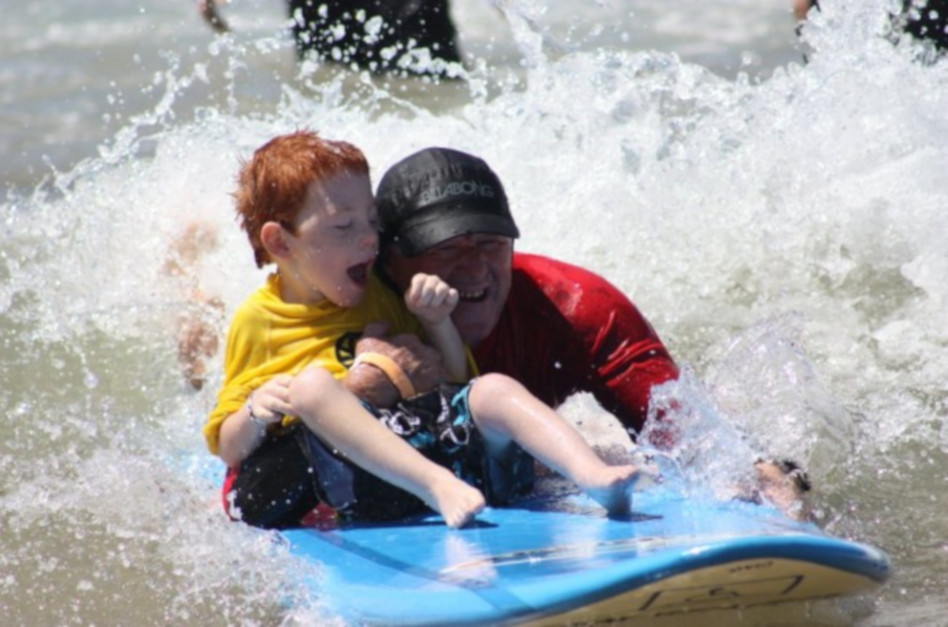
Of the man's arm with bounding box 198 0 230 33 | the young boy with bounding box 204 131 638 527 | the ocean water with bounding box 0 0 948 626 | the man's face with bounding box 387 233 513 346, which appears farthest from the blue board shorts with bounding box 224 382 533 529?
the man's arm with bounding box 198 0 230 33

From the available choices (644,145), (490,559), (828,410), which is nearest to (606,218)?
(644,145)

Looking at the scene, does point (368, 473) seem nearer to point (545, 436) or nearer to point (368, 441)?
point (368, 441)

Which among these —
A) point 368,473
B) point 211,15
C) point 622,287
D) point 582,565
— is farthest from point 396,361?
point 211,15

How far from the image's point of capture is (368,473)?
328cm

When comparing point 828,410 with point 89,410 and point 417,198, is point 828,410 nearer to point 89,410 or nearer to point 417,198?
point 417,198

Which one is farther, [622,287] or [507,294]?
[622,287]

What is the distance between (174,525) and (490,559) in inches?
35.3

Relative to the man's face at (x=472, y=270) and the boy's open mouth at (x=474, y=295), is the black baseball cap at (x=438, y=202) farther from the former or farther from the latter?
the boy's open mouth at (x=474, y=295)

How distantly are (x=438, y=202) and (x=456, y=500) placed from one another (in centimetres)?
74

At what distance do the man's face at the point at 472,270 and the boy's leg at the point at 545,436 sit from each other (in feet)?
1.15

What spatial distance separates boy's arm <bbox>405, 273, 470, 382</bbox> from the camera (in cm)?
328

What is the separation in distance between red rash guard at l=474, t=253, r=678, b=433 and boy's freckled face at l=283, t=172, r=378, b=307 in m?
0.41

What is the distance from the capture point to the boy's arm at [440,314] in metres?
3.28

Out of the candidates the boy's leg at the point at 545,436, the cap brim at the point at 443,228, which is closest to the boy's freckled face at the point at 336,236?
the cap brim at the point at 443,228
